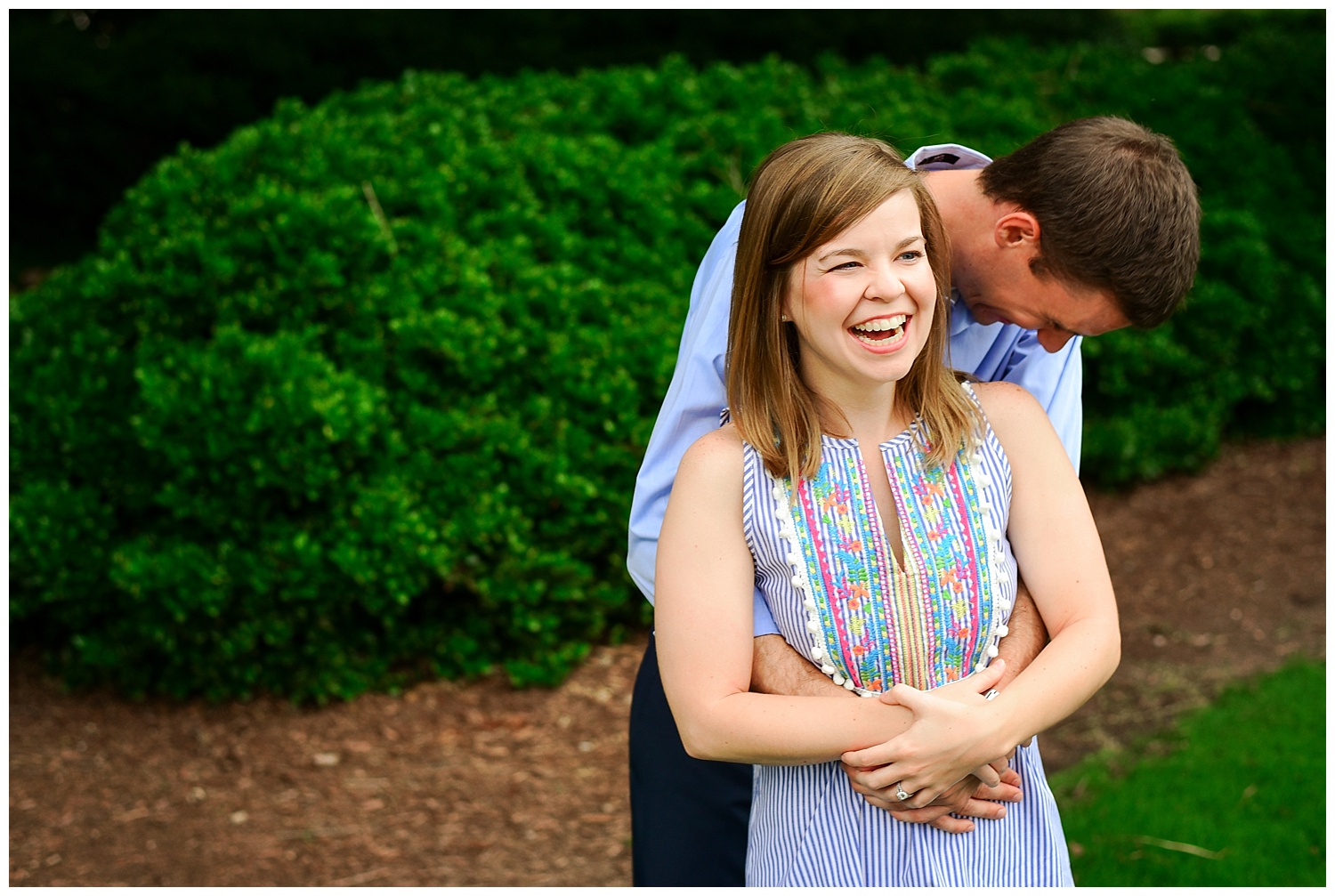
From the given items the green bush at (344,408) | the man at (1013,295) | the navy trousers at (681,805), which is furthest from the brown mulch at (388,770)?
the man at (1013,295)

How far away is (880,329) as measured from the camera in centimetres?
195

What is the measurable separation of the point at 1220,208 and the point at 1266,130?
929 mm

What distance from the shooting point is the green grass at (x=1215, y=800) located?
3.71m

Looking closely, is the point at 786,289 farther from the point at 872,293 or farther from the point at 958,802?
the point at 958,802

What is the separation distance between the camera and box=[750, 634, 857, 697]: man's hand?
1.99 metres

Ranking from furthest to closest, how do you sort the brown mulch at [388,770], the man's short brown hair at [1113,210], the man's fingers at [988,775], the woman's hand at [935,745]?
Result: the brown mulch at [388,770], the man's short brown hair at [1113,210], the man's fingers at [988,775], the woman's hand at [935,745]

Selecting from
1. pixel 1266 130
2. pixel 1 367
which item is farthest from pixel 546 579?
pixel 1266 130

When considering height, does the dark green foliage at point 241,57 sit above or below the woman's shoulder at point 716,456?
above

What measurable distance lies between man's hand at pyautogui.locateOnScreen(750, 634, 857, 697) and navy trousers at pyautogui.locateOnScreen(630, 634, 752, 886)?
61 cm

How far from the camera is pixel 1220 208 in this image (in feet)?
23.9

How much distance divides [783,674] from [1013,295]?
2.84 ft

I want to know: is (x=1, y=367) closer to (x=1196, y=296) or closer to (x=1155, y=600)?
(x=1155, y=600)

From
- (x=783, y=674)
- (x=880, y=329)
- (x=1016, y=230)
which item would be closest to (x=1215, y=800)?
(x=1016, y=230)

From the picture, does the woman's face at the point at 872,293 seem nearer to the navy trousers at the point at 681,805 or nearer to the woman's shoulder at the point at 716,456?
the woman's shoulder at the point at 716,456
